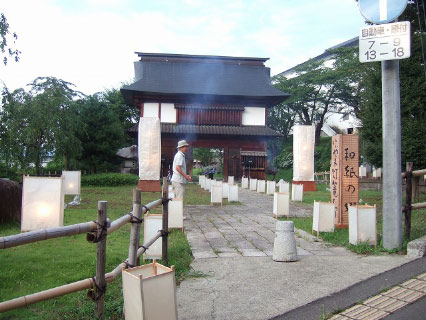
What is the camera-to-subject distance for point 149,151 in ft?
44.1

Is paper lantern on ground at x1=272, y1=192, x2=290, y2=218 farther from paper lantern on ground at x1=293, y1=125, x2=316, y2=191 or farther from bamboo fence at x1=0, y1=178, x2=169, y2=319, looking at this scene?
bamboo fence at x1=0, y1=178, x2=169, y2=319

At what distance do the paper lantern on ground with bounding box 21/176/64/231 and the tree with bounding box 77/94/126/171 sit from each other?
1856 centimetres

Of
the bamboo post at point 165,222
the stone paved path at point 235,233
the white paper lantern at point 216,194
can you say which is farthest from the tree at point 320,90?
the bamboo post at point 165,222

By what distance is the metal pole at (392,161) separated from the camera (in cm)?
530

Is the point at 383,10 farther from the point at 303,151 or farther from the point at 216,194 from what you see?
the point at 303,151

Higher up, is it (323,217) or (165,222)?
(165,222)

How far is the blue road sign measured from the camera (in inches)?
203

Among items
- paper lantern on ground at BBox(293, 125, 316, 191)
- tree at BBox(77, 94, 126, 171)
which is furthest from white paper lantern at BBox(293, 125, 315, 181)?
tree at BBox(77, 94, 126, 171)

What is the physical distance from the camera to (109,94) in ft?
119

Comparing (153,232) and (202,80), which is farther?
(202,80)

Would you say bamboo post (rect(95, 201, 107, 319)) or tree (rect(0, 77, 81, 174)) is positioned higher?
tree (rect(0, 77, 81, 174))

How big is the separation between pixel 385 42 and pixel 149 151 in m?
9.49

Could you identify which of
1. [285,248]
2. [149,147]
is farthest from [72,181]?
[285,248]

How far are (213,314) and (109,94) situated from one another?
35.2m
